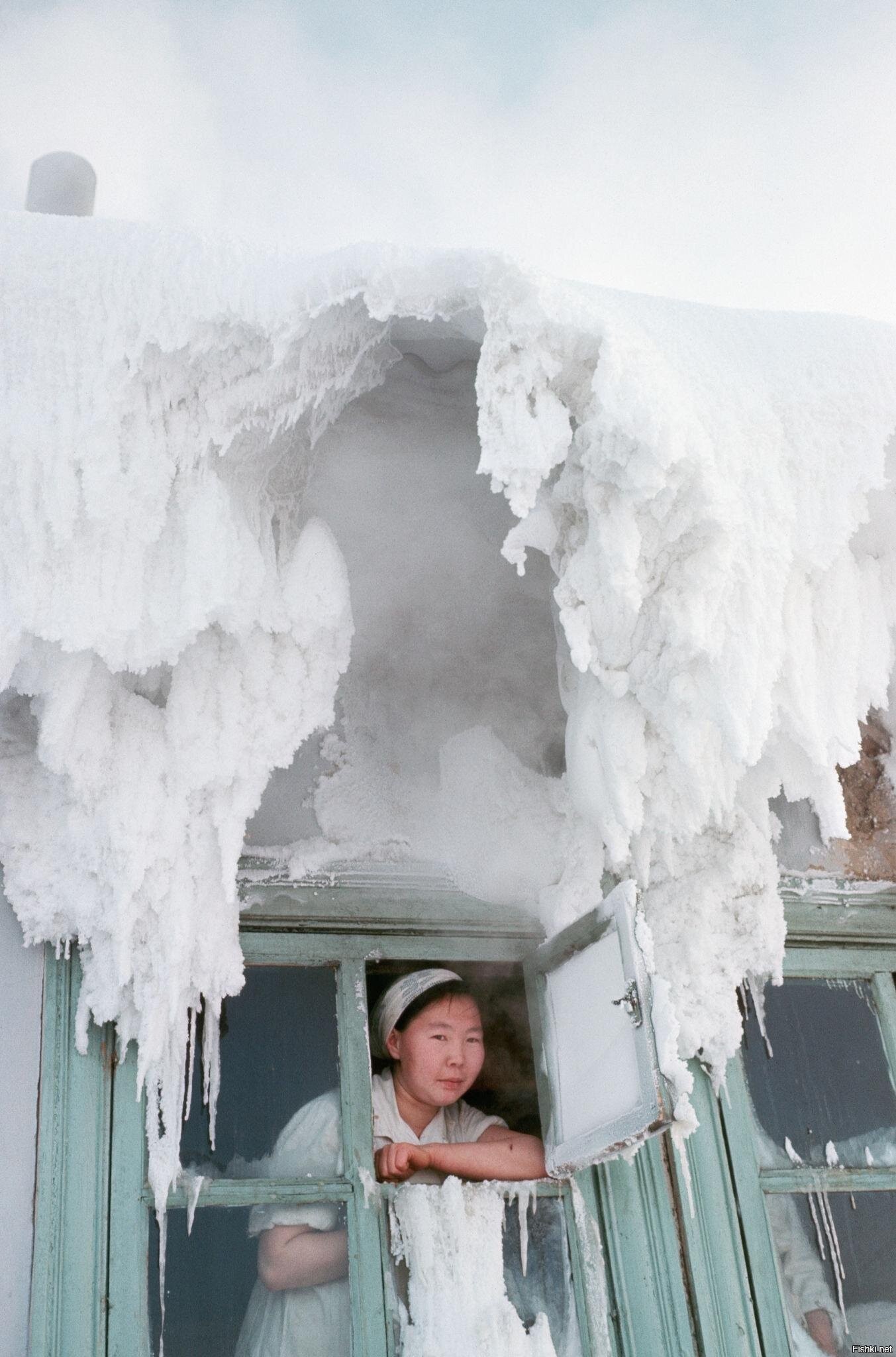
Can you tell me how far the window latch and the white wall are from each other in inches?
45.7

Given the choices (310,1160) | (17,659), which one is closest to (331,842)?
(310,1160)

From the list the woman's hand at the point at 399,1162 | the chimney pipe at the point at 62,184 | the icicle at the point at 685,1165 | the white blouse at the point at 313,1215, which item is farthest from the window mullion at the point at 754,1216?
the chimney pipe at the point at 62,184

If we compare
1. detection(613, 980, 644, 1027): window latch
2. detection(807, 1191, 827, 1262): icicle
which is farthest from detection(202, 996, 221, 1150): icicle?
detection(807, 1191, 827, 1262): icicle

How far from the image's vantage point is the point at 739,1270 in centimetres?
262

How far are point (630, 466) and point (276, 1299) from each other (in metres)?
1.76

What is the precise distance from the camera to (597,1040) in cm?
246

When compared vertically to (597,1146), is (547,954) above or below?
above

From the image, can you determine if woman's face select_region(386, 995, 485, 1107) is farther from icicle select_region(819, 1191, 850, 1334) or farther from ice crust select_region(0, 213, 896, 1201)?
icicle select_region(819, 1191, 850, 1334)

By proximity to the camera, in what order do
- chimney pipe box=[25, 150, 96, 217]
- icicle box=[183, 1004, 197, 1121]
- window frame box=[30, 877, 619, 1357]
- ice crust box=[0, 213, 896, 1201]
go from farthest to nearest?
chimney pipe box=[25, 150, 96, 217]
icicle box=[183, 1004, 197, 1121]
window frame box=[30, 877, 619, 1357]
ice crust box=[0, 213, 896, 1201]

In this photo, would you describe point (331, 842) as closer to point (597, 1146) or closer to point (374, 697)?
point (374, 697)

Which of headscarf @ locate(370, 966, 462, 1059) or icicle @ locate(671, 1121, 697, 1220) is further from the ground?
headscarf @ locate(370, 966, 462, 1059)

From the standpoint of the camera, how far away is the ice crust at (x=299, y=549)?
6.96ft

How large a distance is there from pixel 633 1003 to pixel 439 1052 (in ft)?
2.15

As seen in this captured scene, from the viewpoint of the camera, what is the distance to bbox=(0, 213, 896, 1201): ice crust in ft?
6.96
